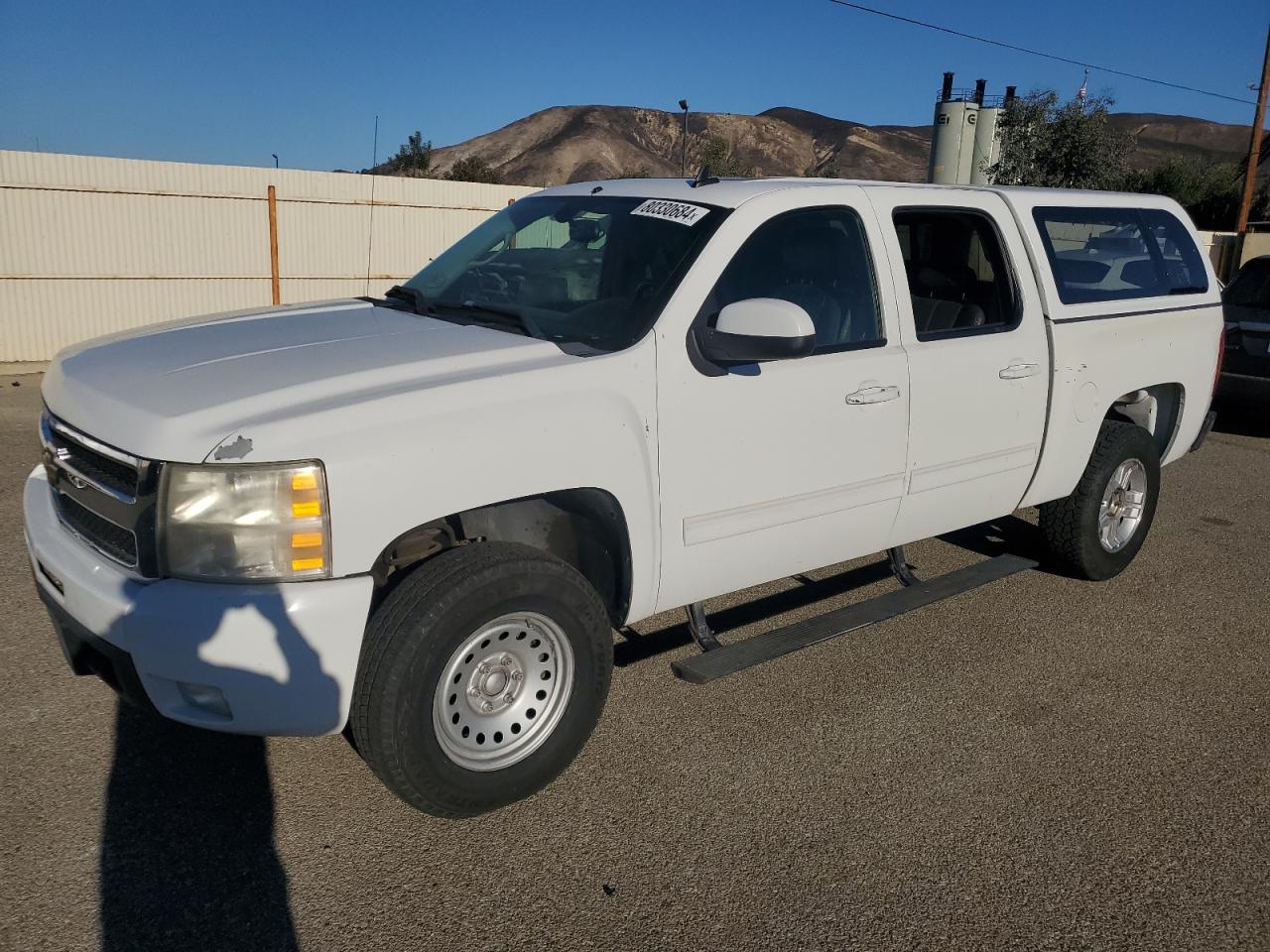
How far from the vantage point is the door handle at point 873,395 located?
3881 mm

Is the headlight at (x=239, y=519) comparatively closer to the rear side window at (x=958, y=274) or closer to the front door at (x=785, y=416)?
the front door at (x=785, y=416)

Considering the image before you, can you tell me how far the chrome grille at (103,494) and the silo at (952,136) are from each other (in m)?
34.8

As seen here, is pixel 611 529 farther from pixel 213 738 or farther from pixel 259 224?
pixel 259 224

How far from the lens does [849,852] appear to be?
122 inches

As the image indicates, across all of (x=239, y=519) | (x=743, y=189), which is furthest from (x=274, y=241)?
(x=239, y=519)

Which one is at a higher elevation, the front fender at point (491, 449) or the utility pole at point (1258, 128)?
the utility pole at point (1258, 128)

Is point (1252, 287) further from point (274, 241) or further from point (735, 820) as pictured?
point (274, 241)

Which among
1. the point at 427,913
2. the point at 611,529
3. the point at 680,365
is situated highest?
the point at 680,365

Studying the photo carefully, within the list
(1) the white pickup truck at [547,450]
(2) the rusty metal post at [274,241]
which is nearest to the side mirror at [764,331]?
(1) the white pickup truck at [547,450]

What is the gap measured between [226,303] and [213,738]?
11.9 metres

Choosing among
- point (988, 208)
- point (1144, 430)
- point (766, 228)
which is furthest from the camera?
point (1144, 430)

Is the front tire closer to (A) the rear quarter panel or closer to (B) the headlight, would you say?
(B) the headlight

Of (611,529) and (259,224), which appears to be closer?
(611,529)

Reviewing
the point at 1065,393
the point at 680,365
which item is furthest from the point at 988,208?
the point at 680,365
